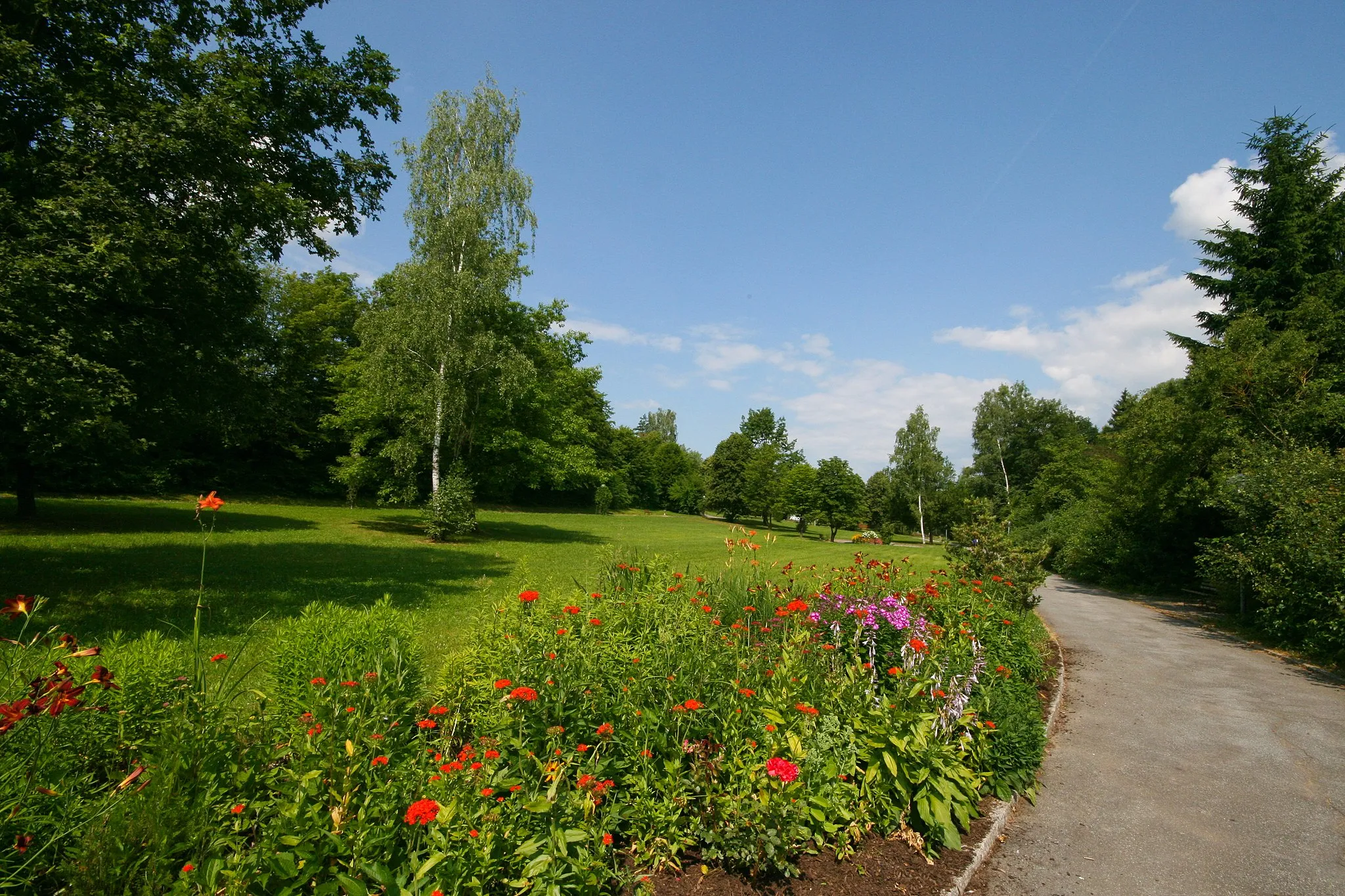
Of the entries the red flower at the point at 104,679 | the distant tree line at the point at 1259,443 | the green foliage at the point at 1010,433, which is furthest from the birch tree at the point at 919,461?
the red flower at the point at 104,679

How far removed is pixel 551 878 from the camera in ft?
7.15

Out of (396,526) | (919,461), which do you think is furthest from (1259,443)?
(919,461)

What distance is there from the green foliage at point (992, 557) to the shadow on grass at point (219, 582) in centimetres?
822

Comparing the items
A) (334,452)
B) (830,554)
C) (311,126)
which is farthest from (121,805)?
(334,452)

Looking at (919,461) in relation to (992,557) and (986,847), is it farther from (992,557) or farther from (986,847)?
(986,847)

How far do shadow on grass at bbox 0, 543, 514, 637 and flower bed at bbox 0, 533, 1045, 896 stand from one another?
13.2ft

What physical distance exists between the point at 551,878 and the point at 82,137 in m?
10.4

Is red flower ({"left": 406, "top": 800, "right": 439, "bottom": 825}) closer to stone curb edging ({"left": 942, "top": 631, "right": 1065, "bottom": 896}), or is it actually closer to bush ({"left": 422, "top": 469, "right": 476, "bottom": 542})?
stone curb edging ({"left": 942, "top": 631, "right": 1065, "bottom": 896})

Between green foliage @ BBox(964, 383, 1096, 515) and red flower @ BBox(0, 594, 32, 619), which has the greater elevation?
green foliage @ BBox(964, 383, 1096, 515)

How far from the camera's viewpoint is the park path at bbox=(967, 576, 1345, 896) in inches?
138

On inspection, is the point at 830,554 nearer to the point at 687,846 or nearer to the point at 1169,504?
the point at 1169,504

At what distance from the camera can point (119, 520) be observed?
16.3m

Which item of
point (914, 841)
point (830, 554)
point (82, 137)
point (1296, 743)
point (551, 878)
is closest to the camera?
point (551, 878)

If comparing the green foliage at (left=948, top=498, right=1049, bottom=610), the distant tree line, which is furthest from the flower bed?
the distant tree line
